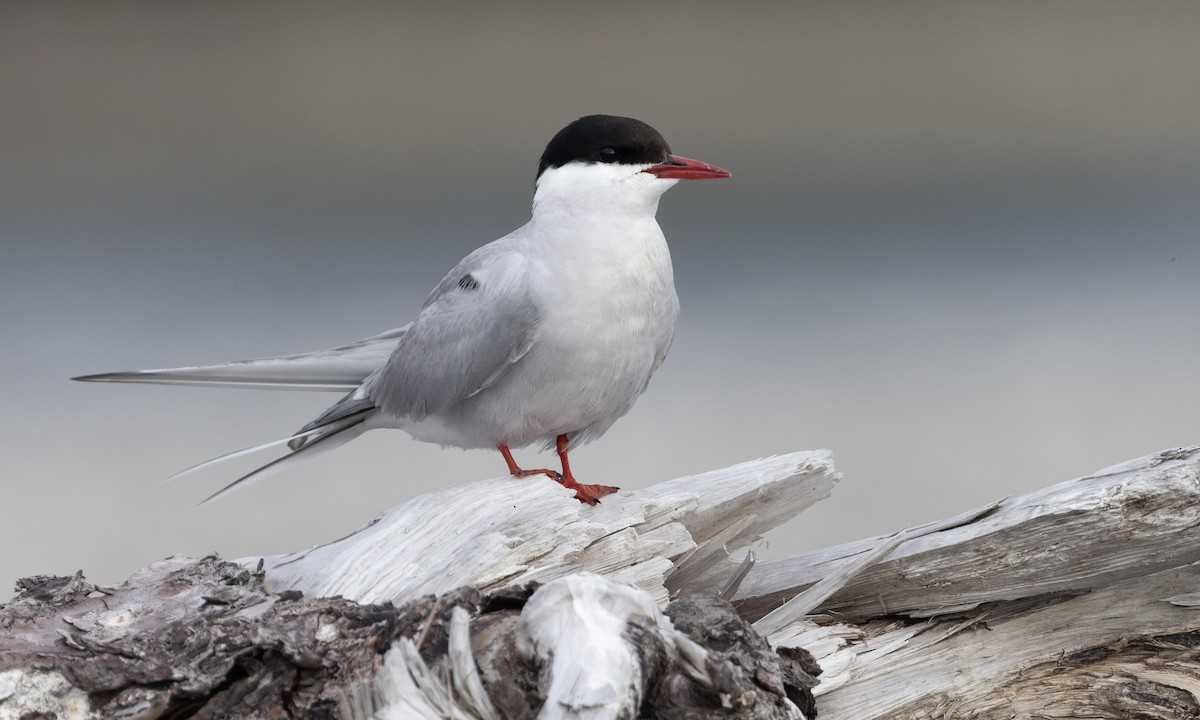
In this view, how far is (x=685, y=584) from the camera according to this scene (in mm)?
2887

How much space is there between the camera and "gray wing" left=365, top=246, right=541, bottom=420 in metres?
2.81

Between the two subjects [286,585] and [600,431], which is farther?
[600,431]

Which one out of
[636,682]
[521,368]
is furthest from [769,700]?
[521,368]

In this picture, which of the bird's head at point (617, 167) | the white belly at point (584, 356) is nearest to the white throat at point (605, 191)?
the bird's head at point (617, 167)

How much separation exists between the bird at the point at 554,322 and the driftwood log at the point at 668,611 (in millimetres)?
266

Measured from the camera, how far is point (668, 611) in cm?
214

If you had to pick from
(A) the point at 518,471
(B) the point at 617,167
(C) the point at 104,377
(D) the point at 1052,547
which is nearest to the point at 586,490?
(A) the point at 518,471

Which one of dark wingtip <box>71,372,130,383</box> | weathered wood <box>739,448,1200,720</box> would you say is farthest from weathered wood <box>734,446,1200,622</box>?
dark wingtip <box>71,372,130,383</box>

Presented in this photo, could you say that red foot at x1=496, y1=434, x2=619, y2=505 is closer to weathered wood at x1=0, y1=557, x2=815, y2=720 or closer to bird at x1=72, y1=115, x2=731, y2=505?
bird at x1=72, y1=115, x2=731, y2=505

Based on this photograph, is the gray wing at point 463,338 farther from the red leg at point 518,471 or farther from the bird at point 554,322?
the red leg at point 518,471

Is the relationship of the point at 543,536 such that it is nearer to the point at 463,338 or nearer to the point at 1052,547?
the point at 463,338

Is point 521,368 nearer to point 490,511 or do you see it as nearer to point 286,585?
point 490,511

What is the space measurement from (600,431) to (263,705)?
144 cm

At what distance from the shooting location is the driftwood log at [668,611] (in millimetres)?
1943
